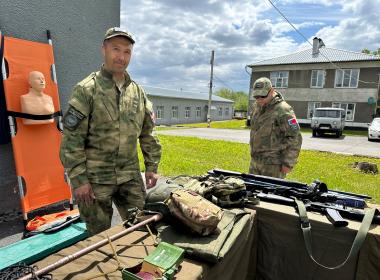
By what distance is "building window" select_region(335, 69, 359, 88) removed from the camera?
24438mm

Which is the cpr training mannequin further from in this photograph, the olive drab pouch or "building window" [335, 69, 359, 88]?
"building window" [335, 69, 359, 88]

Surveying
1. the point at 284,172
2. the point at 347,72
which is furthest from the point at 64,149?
the point at 347,72

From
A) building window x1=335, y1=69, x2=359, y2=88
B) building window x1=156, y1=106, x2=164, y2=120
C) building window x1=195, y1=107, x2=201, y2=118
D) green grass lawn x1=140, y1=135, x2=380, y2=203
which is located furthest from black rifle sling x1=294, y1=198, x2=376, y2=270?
building window x1=195, y1=107, x2=201, y2=118

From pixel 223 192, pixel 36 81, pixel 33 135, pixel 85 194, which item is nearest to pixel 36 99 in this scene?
pixel 36 81

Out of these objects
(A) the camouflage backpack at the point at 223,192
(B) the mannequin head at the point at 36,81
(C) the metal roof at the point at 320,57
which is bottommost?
(A) the camouflage backpack at the point at 223,192

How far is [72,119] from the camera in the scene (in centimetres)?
214

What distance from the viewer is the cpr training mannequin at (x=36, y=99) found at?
338cm

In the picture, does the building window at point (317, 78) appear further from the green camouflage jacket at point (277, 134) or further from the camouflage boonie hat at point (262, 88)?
the camouflage boonie hat at point (262, 88)

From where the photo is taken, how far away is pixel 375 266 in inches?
72.0

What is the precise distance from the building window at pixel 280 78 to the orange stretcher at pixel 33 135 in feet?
85.9

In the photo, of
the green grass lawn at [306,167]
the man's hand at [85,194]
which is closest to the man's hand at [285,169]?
the man's hand at [85,194]

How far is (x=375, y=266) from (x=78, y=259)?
5.83 feet

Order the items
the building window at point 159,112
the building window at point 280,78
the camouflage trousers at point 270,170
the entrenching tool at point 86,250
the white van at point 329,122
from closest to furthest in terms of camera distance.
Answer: the entrenching tool at point 86,250 → the camouflage trousers at point 270,170 → the white van at point 329,122 → the building window at point 280,78 → the building window at point 159,112

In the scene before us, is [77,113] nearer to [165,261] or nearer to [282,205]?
[165,261]
